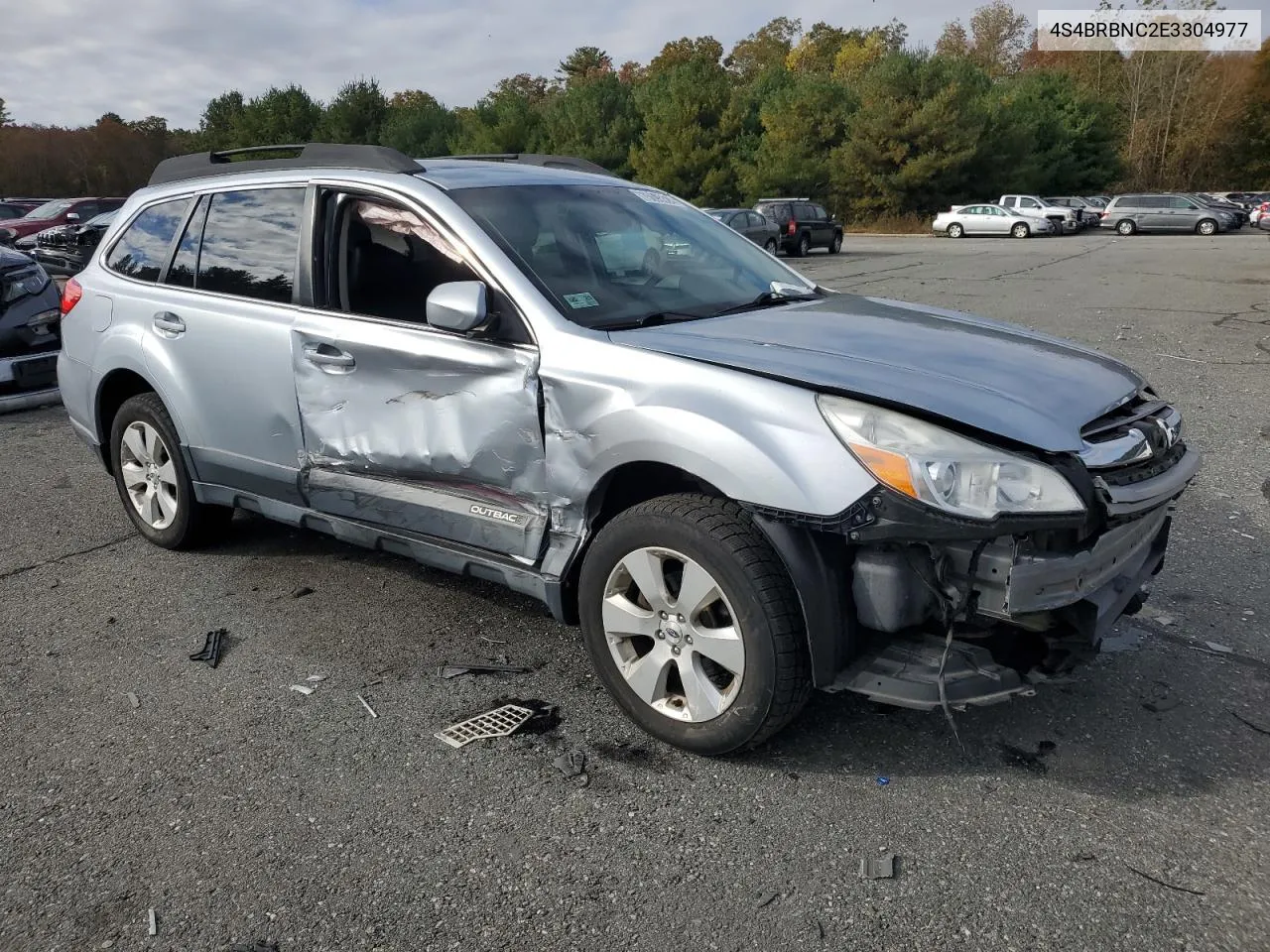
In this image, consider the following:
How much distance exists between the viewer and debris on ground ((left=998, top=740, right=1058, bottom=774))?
9.95 ft

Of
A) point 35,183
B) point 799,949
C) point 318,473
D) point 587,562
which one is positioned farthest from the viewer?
point 35,183

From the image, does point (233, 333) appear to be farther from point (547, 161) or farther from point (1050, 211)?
point (1050, 211)

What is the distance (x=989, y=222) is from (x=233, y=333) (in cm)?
4310

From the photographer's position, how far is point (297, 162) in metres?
4.30

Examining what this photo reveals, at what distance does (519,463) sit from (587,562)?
437 millimetres

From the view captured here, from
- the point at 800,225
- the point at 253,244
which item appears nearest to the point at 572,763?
the point at 253,244

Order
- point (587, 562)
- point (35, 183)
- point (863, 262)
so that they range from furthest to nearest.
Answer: point (35, 183) < point (863, 262) < point (587, 562)

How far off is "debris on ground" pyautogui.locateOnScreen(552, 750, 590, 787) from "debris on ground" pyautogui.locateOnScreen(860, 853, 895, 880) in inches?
33.1

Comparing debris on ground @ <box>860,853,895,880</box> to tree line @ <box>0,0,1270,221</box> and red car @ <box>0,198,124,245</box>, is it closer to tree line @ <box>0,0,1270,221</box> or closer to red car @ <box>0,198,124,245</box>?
red car @ <box>0,198,124,245</box>

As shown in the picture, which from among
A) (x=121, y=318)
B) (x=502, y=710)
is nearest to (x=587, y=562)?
(x=502, y=710)

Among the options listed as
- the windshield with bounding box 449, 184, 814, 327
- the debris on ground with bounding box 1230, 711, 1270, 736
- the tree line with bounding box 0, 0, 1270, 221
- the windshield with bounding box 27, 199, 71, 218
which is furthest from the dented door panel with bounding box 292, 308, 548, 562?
the tree line with bounding box 0, 0, 1270, 221

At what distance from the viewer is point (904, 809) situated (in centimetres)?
284

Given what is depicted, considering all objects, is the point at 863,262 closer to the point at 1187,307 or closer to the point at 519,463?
the point at 1187,307

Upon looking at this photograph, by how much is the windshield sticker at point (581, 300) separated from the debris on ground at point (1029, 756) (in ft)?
6.37
